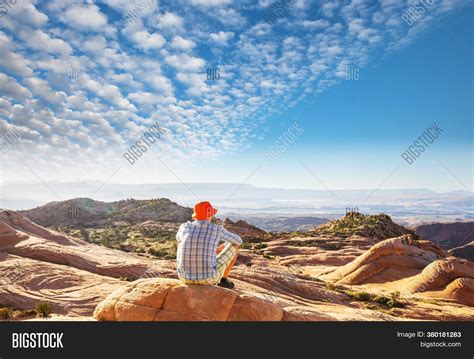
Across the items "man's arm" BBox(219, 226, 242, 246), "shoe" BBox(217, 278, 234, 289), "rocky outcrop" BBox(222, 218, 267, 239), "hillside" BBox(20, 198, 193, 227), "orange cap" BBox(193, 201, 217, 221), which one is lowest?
"shoe" BBox(217, 278, 234, 289)

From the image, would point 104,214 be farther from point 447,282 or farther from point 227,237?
point 227,237

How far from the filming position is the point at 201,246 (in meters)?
7.12

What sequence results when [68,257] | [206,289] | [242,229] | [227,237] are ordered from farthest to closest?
[242,229]
[68,257]
[227,237]
[206,289]

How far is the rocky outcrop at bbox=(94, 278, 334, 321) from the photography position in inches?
280

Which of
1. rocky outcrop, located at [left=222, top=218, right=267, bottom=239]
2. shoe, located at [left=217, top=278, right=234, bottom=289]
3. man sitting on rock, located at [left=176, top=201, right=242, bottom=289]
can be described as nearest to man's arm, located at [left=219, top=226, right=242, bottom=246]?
man sitting on rock, located at [left=176, top=201, right=242, bottom=289]

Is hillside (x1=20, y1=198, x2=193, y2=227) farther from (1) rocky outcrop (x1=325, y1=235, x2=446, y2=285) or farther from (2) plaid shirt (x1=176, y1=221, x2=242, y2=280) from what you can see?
(2) plaid shirt (x1=176, y1=221, x2=242, y2=280)

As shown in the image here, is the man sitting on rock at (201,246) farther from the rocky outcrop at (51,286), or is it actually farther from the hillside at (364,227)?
the hillside at (364,227)

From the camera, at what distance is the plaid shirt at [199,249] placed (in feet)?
23.4

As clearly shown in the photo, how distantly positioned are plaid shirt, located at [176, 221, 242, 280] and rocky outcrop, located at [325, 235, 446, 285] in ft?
69.9

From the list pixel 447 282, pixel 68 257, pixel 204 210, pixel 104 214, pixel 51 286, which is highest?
pixel 104 214

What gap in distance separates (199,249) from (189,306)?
123cm

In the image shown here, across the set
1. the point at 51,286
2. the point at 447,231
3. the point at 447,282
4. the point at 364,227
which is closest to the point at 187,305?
the point at 51,286
